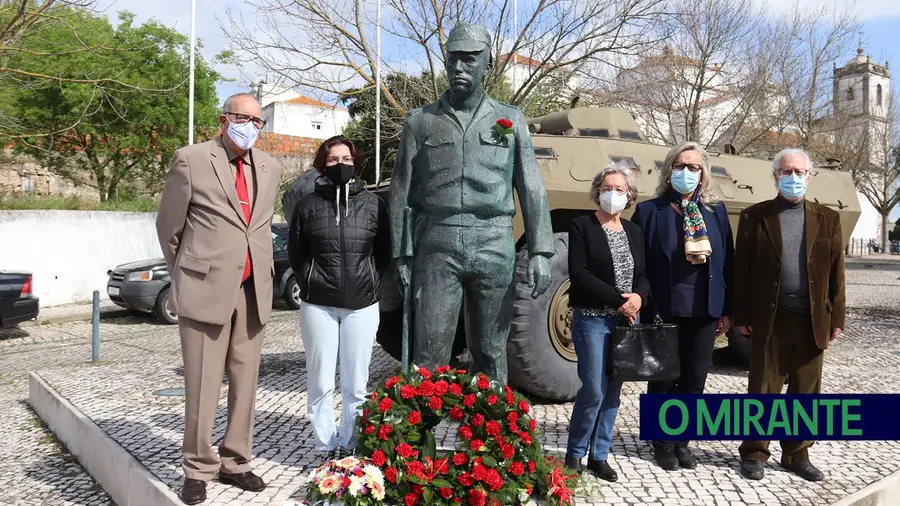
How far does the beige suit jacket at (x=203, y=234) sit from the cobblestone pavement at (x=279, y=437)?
0.93 metres

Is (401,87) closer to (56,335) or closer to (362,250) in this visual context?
(56,335)

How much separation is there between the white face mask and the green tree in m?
14.5

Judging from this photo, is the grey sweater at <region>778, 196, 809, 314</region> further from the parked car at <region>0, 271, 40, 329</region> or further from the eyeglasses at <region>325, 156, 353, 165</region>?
the parked car at <region>0, 271, 40, 329</region>

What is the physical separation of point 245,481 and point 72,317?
986cm

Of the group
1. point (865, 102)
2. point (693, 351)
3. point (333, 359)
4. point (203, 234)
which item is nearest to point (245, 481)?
point (333, 359)

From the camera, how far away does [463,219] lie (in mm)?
3918

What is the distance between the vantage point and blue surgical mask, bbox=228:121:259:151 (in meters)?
3.67

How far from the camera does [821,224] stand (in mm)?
4191


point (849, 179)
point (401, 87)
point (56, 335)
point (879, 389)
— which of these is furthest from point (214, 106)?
point (879, 389)

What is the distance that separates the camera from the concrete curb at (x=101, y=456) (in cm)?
389

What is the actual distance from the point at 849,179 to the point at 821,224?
4.95 metres

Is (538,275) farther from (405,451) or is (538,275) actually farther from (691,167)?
(405,451)

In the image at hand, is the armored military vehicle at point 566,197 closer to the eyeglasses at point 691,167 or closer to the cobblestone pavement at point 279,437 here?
the eyeglasses at point 691,167

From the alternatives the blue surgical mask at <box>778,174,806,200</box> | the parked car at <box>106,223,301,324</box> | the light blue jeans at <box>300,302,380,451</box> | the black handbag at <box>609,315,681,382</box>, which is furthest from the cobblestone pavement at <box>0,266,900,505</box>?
the parked car at <box>106,223,301,324</box>
